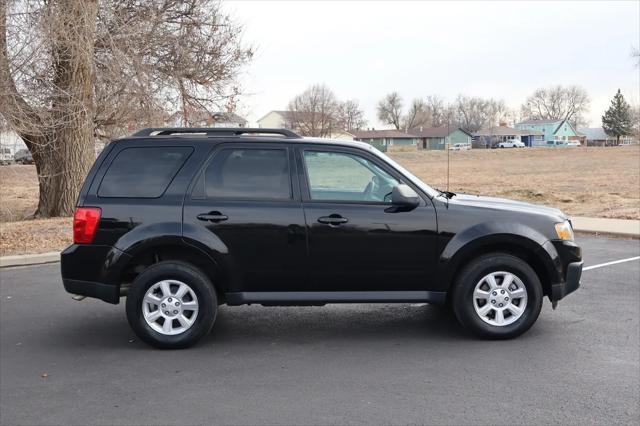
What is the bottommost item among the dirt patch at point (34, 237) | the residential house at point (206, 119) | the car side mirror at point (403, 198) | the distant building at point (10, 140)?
the dirt patch at point (34, 237)

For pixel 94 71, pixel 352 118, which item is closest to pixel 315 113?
pixel 352 118

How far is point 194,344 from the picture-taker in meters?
5.58

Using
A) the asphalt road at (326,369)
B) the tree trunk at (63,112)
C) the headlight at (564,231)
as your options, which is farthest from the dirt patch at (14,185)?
the headlight at (564,231)

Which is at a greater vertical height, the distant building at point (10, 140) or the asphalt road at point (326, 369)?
the distant building at point (10, 140)

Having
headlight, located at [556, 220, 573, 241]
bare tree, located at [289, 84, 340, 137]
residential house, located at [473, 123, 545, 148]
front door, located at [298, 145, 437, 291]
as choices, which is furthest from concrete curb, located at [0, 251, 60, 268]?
residential house, located at [473, 123, 545, 148]

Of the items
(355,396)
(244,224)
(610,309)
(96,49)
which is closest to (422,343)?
(355,396)

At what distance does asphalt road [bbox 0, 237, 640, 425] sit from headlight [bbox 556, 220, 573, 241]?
2.96ft

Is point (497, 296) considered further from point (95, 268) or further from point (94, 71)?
point (94, 71)

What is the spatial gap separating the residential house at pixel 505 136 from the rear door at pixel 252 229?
389 ft

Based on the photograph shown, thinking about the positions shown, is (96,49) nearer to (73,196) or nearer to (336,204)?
(73,196)

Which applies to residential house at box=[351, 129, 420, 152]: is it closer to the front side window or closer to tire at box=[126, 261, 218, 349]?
the front side window

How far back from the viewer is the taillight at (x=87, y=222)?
5.54 m

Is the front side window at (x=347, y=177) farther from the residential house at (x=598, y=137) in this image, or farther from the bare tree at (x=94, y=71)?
Answer: the residential house at (x=598, y=137)

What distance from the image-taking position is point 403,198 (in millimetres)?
5504
